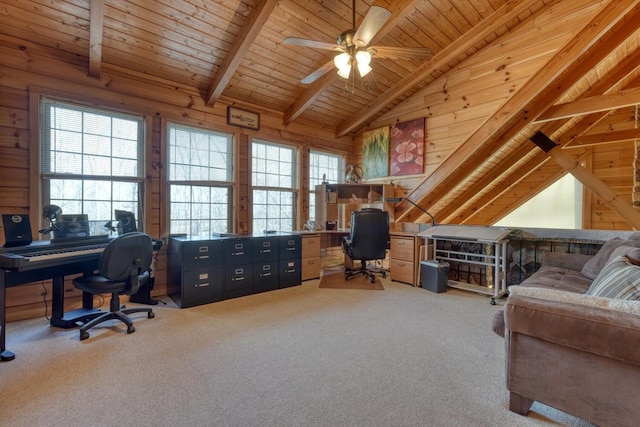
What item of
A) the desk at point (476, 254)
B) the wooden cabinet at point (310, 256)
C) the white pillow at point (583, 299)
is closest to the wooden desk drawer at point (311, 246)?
the wooden cabinet at point (310, 256)

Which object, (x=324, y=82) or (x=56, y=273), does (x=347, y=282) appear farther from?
(x=56, y=273)

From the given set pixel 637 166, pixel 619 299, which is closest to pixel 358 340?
pixel 619 299

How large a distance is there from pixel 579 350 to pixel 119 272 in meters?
3.16

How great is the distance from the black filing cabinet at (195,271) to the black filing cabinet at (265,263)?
1.52 feet

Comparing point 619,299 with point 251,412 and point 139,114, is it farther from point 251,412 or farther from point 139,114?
point 139,114

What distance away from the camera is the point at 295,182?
16.7 ft

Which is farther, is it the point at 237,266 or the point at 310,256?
the point at 310,256

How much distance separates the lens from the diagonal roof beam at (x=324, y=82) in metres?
3.08

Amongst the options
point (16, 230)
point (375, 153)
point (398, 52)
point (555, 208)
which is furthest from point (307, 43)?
point (555, 208)

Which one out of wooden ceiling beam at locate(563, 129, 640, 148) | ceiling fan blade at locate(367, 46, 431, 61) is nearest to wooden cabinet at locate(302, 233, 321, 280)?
ceiling fan blade at locate(367, 46, 431, 61)

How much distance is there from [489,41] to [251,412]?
15.8ft

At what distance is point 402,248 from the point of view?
4398 millimetres

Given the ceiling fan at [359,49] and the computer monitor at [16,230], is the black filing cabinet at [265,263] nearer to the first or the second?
the computer monitor at [16,230]

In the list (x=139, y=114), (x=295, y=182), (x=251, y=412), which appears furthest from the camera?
(x=295, y=182)
